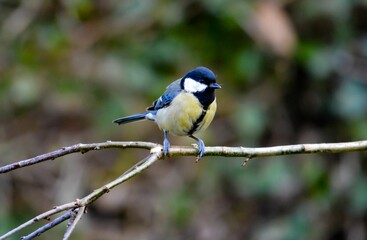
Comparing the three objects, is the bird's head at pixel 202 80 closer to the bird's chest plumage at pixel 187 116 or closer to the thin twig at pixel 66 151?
the bird's chest plumage at pixel 187 116

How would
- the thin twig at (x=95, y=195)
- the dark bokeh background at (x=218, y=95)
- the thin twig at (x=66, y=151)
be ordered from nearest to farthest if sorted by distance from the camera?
the thin twig at (x=95, y=195)
the thin twig at (x=66, y=151)
the dark bokeh background at (x=218, y=95)

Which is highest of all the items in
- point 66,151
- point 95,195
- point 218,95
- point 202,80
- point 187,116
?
point 218,95

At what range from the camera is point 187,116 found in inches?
86.8

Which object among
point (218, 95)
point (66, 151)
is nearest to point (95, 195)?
point (66, 151)

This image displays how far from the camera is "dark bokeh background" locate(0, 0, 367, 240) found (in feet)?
11.4

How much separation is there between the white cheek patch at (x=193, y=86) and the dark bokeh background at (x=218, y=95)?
116 cm

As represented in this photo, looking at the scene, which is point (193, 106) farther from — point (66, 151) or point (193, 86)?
point (66, 151)

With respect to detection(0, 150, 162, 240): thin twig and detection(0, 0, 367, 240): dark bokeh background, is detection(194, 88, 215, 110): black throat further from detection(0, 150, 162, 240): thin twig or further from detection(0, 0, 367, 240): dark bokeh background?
detection(0, 0, 367, 240): dark bokeh background

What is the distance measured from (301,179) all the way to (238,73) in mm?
709

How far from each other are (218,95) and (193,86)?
145 cm

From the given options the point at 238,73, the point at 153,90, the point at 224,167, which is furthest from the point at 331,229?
the point at 153,90

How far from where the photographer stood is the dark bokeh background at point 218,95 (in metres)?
3.48

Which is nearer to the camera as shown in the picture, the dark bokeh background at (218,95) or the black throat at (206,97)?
the black throat at (206,97)

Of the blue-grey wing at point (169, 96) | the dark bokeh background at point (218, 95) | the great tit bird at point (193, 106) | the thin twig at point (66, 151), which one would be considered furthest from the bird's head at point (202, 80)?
the dark bokeh background at point (218, 95)
